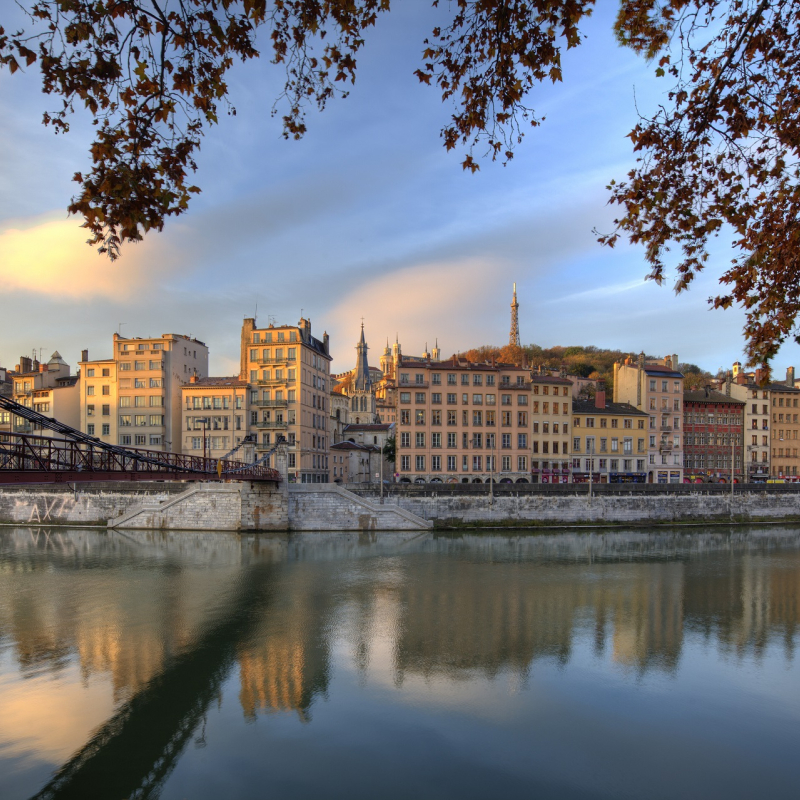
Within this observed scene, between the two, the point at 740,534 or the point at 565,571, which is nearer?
the point at 565,571

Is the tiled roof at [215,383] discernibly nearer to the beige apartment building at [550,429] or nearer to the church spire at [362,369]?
the beige apartment building at [550,429]

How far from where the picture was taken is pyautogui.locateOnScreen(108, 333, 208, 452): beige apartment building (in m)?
50.3

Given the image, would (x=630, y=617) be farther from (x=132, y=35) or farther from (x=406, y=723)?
(x=132, y=35)

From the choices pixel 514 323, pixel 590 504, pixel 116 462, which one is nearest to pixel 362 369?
→ pixel 514 323

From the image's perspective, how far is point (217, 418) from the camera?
1921 inches

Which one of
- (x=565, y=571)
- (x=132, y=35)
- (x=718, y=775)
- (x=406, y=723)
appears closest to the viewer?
(x=132, y=35)

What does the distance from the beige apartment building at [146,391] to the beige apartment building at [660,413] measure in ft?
134

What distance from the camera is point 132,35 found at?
5234 mm

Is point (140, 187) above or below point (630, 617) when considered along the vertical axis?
above

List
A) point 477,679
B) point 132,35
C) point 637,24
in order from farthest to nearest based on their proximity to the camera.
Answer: point 477,679
point 637,24
point 132,35

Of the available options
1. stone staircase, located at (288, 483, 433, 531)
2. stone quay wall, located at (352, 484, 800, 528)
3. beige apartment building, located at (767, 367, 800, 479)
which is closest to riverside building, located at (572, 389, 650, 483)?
stone quay wall, located at (352, 484, 800, 528)

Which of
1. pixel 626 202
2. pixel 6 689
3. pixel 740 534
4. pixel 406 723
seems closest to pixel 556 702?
pixel 406 723

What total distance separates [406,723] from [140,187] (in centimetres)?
1036

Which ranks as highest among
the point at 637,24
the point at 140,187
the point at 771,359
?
the point at 637,24
